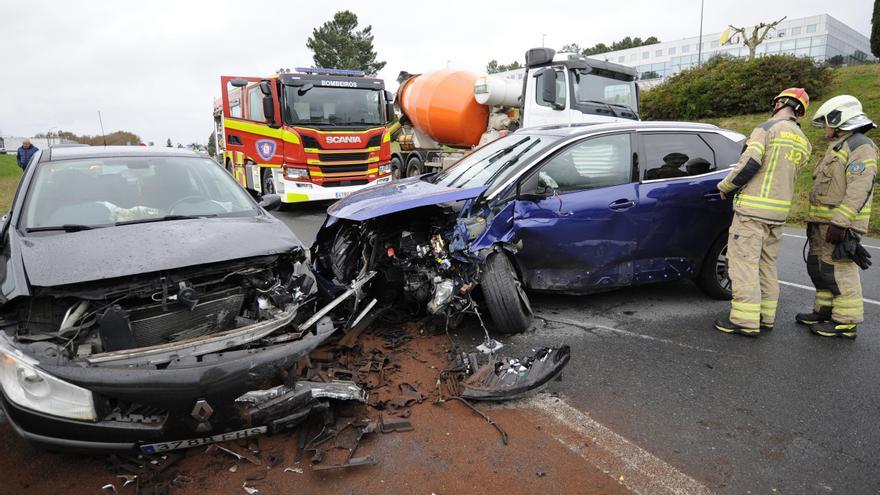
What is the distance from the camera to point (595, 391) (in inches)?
129

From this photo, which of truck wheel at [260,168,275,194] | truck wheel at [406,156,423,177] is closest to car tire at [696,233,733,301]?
truck wheel at [260,168,275,194]

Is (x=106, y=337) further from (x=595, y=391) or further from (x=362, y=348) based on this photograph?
(x=595, y=391)

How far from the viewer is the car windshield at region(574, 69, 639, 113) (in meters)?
8.57

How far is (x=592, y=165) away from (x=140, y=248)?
11.3ft

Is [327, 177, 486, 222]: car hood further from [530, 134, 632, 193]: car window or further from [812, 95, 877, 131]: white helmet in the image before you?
[812, 95, 877, 131]: white helmet

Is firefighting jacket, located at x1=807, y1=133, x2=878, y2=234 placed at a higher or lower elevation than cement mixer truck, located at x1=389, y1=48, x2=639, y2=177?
lower

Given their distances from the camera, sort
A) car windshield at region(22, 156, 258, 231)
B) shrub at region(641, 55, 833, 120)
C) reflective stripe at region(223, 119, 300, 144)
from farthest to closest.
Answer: shrub at region(641, 55, 833, 120)
reflective stripe at region(223, 119, 300, 144)
car windshield at region(22, 156, 258, 231)

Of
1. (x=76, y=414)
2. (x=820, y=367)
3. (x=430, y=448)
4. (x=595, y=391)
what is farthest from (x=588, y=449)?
(x=76, y=414)

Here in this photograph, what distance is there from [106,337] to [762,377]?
13.2 ft

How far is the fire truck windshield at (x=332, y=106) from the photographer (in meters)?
9.80

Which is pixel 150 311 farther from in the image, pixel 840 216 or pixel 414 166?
pixel 414 166

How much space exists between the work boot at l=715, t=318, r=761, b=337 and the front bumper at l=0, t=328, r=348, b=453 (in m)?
3.66

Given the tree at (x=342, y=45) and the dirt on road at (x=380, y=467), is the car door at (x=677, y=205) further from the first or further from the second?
the tree at (x=342, y=45)

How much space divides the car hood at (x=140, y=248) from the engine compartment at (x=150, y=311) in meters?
0.05
